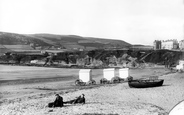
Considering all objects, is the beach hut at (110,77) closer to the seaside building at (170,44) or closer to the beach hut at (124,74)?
the beach hut at (124,74)

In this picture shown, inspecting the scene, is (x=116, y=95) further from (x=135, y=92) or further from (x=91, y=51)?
(x=91, y=51)

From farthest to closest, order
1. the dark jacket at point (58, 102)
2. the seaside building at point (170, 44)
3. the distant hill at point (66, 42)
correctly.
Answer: the seaside building at point (170, 44) < the distant hill at point (66, 42) < the dark jacket at point (58, 102)

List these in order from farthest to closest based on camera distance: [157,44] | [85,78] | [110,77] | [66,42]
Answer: [157,44]
[66,42]
[110,77]
[85,78]

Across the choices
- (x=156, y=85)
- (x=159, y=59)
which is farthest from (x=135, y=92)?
(x=159, y=59)

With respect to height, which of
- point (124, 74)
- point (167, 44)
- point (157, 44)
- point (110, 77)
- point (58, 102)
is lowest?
point (58, 102)

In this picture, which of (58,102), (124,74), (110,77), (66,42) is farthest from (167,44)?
(58,102)

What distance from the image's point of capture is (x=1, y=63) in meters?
61.9

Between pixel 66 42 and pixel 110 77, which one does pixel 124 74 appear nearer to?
pixel 110 77

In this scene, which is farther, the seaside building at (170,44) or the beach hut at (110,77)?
the seaside building at (170,44)

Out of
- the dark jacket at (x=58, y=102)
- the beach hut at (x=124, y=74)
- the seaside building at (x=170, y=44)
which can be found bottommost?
the dark jacket at (x=58, y=102)

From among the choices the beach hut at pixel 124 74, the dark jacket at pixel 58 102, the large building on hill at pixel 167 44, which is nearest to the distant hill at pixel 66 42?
the large building on hill at pixel 167 44

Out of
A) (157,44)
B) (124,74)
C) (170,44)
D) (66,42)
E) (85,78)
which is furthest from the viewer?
(157,44)

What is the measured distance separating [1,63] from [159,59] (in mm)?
42629

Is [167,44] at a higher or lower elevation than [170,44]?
higher
